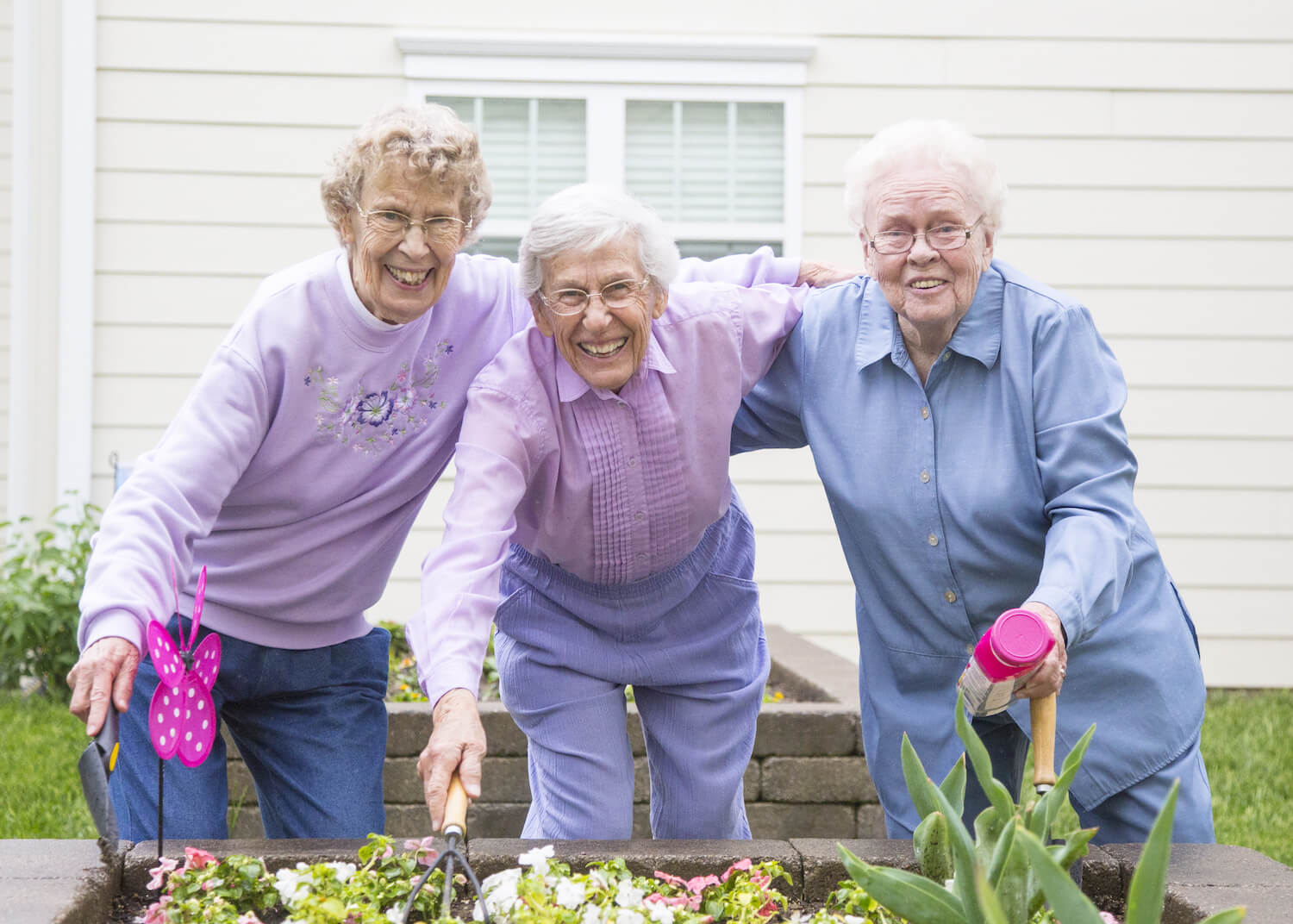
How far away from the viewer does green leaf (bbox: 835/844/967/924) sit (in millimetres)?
1462

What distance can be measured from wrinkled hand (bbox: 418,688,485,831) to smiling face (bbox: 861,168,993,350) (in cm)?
99

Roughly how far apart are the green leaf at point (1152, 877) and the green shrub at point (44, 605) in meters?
4.57

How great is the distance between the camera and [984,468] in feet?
7.07

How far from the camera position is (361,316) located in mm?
2320

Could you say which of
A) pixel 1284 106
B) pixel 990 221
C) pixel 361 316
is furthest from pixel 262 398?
pixel 1284 106

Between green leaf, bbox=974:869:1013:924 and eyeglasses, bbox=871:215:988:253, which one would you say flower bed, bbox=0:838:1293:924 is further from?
eyeglasses, bbox=871:215:988:253

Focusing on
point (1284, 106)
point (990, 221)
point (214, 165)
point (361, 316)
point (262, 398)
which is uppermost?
point (1284, 106)

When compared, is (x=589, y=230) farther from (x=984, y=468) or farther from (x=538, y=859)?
(x=538, y=859)

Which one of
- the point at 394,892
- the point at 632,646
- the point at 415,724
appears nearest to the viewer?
the point at 394,892

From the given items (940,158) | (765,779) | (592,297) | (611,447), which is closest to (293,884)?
(611,447)

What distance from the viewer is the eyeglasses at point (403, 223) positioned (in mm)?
2229

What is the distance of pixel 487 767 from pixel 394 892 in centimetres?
173

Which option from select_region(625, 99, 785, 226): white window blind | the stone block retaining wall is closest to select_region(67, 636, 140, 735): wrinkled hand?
the stone block retaining wall

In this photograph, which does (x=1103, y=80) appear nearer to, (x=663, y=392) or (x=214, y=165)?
(x=214, y=165)
